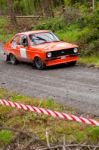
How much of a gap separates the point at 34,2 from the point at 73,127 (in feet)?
145

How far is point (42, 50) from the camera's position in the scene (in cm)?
1841

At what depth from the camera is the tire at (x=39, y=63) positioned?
1857 cm

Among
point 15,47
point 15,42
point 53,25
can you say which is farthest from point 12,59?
point 53,25

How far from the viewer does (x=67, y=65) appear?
1909cm

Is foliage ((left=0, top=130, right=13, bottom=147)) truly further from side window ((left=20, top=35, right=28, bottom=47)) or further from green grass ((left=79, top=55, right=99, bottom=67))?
side window ((left=20, top=35, right=28, bottom=47))

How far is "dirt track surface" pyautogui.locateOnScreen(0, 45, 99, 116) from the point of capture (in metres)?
12.2

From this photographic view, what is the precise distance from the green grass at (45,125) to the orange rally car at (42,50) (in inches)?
243

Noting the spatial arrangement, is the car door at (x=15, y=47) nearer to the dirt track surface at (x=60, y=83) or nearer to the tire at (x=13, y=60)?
the tire at (x=13, y=60)

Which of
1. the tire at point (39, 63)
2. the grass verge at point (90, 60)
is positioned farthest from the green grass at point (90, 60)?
the tire at point (39, 63)

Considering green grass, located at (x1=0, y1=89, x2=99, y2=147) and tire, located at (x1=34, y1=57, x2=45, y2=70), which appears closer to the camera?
green grass, located at (x1=0, y1=89, x2=99, y2=147)

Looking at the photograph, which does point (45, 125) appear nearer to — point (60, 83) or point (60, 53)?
point (60, 83)

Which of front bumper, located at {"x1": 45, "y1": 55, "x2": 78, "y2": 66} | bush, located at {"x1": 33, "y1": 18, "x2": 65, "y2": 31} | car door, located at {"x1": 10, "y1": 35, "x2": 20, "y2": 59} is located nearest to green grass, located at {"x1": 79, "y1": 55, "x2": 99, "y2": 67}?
front bumper, located at {"x1": 45, "y1": 55, "x2": 78, "y2": 66}

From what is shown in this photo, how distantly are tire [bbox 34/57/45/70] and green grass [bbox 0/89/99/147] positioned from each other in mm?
6251

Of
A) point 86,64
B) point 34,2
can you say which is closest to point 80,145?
point 86,64
